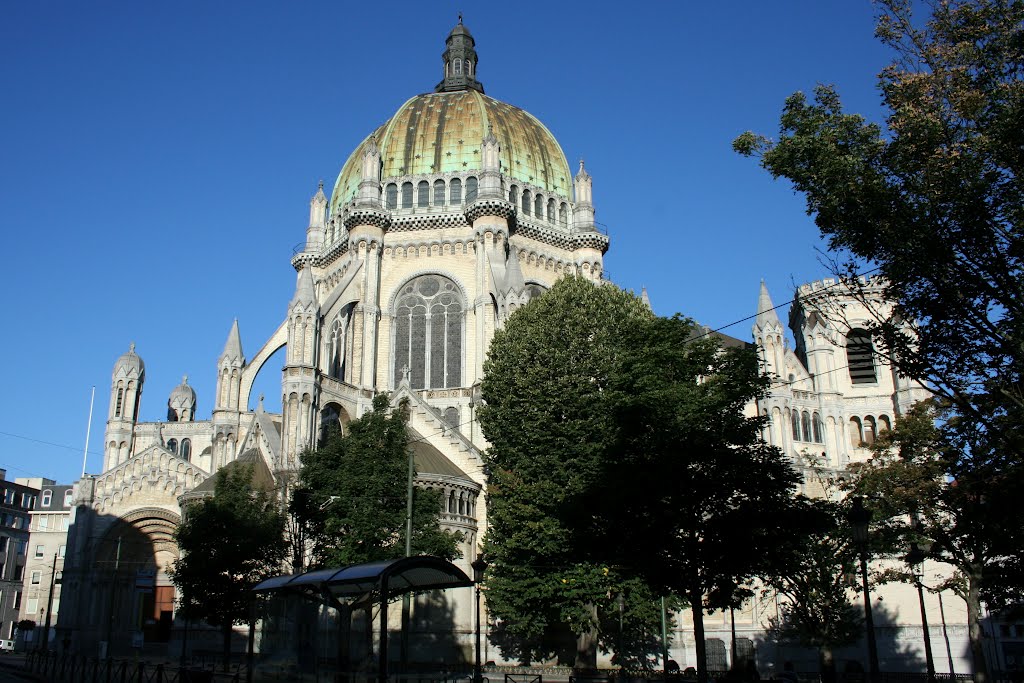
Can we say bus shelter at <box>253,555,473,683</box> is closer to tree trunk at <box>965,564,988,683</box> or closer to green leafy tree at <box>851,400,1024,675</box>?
green leafy tree at <box>851,400,1024,675</box>

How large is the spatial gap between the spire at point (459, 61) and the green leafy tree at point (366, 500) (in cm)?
3981

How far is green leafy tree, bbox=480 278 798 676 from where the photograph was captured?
23906mm

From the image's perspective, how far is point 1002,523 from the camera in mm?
21516

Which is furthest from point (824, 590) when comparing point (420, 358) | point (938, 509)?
point (420, 358)

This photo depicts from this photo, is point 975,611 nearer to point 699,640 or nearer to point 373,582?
point 699,640

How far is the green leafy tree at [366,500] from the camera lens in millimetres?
30344

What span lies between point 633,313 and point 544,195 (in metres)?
25.2

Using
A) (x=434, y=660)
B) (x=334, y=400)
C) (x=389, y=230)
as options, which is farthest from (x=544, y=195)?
(x=434, y=660)

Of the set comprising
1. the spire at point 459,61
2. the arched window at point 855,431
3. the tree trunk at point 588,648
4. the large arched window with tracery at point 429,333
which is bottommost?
the tree trunk at point 588,648

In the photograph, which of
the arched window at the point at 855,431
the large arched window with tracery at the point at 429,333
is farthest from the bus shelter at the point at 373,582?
the arched window at the point at 855,431

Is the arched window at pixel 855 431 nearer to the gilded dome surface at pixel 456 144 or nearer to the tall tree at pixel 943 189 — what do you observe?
the gilded dome surface at pixel 456 144

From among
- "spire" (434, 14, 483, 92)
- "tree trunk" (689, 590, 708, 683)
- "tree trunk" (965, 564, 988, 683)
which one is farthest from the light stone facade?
"tree trunk" (689, 590, 708, 683)

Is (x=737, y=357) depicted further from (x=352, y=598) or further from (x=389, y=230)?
(x=389, y=230)

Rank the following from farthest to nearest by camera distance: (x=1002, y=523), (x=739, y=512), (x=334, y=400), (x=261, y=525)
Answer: (x=334, y=400)
(x=261, y=525)
(x=739, y=512)
(x=1002, y=523)
